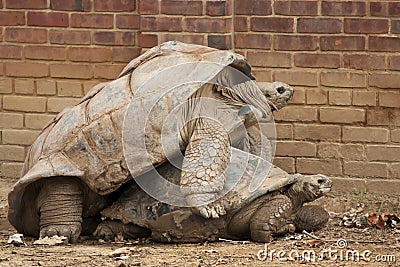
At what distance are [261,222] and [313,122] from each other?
1.66 metres

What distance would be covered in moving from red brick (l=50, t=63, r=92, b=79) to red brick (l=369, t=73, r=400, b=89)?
230 centimetres

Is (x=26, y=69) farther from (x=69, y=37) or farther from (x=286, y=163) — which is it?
(x=286, y=163)

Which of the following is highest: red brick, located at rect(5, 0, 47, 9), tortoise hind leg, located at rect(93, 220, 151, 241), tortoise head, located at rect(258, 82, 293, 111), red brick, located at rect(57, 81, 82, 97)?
red brick, located at rect(5, 0, 47, 9)

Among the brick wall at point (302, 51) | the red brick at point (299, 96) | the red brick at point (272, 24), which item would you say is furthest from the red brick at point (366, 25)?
the red brick at point (299, 96)

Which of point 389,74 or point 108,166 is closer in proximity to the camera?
point 108,166

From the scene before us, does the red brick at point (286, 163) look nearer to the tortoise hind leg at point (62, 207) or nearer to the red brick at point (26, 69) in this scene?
the tortoise hind leg at point (62, 207)

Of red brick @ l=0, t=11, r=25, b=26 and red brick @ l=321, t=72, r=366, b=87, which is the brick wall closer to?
red brick @ l=321, t=72, r=366, b=87

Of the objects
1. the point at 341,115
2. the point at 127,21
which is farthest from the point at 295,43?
the point at 127,21

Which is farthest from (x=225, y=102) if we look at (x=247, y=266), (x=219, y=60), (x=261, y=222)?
(x=247, y=266)

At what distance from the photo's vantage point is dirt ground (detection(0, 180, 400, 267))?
5359 mm

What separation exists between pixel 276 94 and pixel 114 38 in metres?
1.68

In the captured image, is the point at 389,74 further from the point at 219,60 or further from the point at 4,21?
the point at 4,21

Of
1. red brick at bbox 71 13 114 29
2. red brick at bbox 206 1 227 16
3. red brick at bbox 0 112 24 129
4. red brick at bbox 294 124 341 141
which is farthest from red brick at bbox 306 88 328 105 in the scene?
red brick at bbox 0 112 24 129

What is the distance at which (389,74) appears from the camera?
23.2ft
